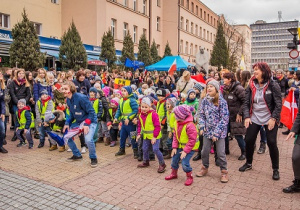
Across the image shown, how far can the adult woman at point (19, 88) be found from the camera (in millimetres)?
8430

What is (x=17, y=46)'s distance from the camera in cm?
1537

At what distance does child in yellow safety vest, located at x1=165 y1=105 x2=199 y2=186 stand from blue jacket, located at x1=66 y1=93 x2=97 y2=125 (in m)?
1.99

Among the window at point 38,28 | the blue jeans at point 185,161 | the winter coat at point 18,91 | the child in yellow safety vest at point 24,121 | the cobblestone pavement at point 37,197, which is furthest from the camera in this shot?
the window at point 38,28

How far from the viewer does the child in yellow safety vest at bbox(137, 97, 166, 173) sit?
5.75 meters

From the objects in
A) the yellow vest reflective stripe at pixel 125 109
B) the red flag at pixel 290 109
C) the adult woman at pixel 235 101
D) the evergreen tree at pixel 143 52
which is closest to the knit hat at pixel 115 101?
the yellow vest reflective stripe at pixel 125 109

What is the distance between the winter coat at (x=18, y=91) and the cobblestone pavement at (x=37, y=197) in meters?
3.73

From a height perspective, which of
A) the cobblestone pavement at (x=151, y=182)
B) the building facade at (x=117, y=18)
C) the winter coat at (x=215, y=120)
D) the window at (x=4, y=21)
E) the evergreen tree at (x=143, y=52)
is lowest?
the cobblestone pavement at (x=151, y=182)

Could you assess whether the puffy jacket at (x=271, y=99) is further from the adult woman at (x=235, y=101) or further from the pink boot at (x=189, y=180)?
the pink boot at (x=189, y=180)

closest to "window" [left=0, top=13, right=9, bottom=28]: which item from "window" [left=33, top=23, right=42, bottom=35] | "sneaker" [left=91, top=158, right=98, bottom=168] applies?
"window" [left=33, top=23, right=42, bottom=35]

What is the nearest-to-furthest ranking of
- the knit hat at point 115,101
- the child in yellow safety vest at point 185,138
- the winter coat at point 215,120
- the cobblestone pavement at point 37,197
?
the cobblestone pavement at point 37,197 → the child in yellow safety vest at point 185,138 → the winter coat at point 215,120 → the knit hat at point 115,101

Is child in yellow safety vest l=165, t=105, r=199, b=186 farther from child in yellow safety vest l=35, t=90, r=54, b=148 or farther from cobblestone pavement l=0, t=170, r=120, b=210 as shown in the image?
child in yellow safety vest l=35, t=90, r=54, b=148

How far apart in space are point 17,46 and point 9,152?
990 centimetres

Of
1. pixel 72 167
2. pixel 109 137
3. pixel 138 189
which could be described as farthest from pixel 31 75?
pixel 138 189

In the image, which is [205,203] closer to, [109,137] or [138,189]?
[138,189]
